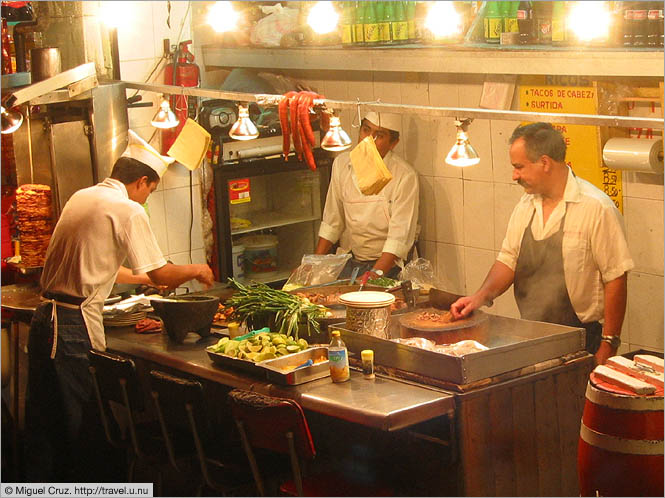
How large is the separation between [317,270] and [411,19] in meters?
1.83

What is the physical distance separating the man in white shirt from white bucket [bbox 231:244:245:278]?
2.81 metres

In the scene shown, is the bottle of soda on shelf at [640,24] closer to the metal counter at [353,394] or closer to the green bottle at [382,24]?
the green bottle at [382,24]

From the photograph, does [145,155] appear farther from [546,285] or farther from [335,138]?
[546,285]

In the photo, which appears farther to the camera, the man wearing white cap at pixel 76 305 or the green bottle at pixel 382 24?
the green bottle at pixel 382 24

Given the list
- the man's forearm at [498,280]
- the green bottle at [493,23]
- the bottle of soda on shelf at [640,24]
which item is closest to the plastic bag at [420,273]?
the man's forearm at [498,280]

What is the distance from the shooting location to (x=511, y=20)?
231 inches

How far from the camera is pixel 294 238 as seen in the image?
8.11 meters

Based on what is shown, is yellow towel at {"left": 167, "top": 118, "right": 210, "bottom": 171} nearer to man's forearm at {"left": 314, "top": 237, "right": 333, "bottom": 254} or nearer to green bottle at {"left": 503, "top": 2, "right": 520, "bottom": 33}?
man's forearm at {"left": 314, "top": 237, "right": 333, "bottom": 254}

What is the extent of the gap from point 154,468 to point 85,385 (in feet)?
1.93

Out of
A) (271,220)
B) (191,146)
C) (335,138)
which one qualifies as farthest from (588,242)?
(271,220)

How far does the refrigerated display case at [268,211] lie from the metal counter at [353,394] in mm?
2496

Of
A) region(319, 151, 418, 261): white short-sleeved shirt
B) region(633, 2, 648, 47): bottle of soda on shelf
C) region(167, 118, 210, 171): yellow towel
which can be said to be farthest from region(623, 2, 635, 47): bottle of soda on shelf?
region(167, 118, 210, 171): yellow towel

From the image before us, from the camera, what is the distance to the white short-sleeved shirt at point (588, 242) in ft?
16.4

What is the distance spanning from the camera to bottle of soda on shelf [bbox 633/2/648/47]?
16.9ft
